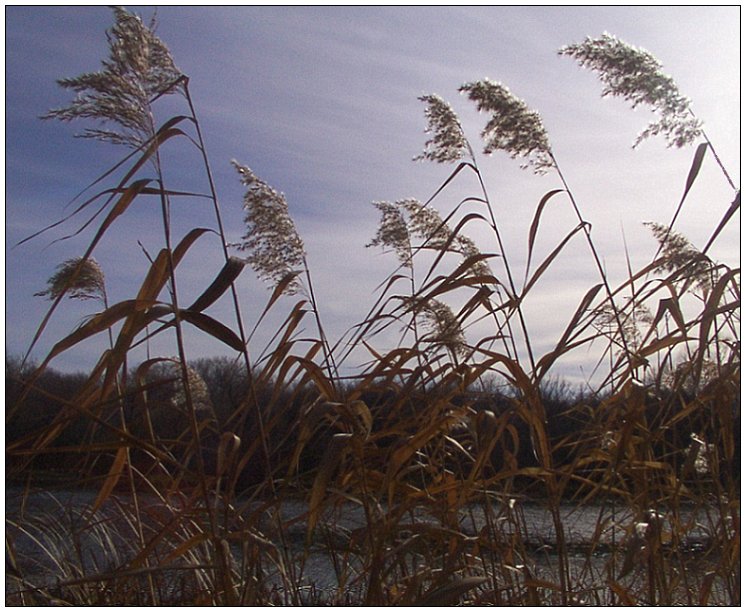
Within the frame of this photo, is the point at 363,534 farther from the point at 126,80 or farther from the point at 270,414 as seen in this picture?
the point at 126,80

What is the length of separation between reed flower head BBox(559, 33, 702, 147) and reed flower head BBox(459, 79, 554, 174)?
0.53ft

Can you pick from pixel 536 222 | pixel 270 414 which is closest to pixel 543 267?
pixel 536 222

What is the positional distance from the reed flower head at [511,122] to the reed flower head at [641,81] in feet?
0.53

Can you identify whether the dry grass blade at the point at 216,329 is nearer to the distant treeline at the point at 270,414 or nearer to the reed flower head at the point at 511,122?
the distant treeline at the point at 270,414

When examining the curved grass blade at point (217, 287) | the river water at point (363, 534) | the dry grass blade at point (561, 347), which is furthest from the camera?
the river water at point (363, 534)

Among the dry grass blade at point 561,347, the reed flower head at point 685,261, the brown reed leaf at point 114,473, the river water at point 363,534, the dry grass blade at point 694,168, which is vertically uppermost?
the dry grass blade at point 694,168

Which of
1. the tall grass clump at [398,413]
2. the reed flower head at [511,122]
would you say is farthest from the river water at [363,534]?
the reed flower head at [511,122]

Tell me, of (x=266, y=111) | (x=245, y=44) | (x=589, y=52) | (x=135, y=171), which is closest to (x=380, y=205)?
(x=266, y=111)

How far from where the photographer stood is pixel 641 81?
4.85 ft

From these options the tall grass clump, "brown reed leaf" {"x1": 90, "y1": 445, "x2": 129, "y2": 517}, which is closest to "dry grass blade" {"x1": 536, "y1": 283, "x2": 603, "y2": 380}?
the tall grass clump

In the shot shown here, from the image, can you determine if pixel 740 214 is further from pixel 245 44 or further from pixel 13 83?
pixel 13 83

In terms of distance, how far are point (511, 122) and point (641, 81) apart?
269mm

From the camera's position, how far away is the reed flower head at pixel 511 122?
1537 mm

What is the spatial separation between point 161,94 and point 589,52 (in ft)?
2.85
